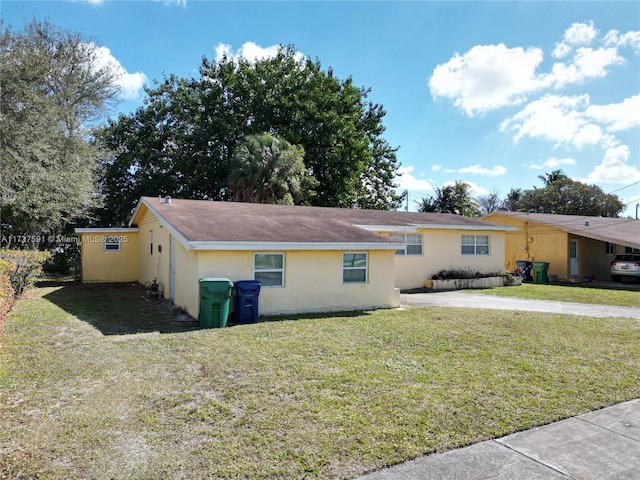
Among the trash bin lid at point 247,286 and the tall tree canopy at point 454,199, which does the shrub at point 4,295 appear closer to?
the trash bin lid at point 247,286

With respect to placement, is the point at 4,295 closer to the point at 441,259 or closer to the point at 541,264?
the point at 441,259

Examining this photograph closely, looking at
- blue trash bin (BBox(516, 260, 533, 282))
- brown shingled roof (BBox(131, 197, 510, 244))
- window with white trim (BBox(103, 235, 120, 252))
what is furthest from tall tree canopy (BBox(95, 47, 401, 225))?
blue trash bin (BBox(516, 260, 533, 282))

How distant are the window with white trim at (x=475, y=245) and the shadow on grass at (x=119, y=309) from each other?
13.4 m

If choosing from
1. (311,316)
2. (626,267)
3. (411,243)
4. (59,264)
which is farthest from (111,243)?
(626,267)

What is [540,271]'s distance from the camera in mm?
22094

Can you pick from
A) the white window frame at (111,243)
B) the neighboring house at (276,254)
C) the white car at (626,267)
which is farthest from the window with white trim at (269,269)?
the white car at (626,267)

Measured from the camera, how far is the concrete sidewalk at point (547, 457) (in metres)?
3.75

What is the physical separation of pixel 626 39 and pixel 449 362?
51.6 ft

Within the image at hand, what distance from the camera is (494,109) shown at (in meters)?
22.0

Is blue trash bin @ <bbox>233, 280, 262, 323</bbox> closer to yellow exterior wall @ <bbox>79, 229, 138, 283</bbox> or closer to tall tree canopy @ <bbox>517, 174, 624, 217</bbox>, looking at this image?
yellow exterior wall @ <bbox>79, 229, 138, 283</bbox>

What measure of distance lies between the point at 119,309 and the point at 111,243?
821 cm

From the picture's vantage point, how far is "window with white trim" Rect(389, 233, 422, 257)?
18281 mm

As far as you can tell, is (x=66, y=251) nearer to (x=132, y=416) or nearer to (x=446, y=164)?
(x=132, y=416)

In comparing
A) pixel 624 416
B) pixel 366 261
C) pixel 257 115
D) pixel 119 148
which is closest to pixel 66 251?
pixel 119 148
